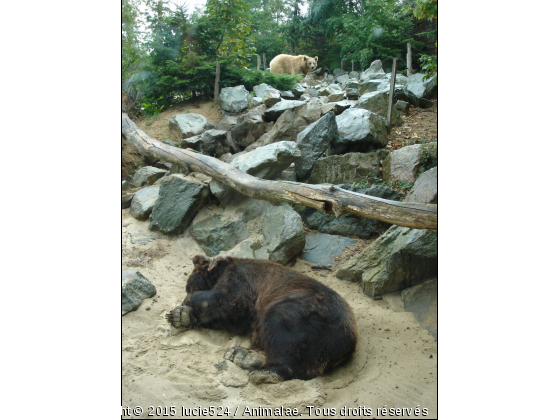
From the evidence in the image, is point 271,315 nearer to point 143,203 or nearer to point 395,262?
point 395,262

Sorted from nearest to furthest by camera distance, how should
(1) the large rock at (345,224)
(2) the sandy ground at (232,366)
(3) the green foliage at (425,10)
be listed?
(2) the sandy ground at (232,366)
(3) the green foliage at (425,10)
(1) the large rock at (345,224)

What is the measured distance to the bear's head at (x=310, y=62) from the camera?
4.25 metres

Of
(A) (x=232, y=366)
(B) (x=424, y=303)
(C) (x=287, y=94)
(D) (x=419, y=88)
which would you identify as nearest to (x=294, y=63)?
(C) (x=287, y=94)

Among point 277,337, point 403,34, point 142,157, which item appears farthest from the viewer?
point 142,157

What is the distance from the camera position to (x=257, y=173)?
548 centimetres

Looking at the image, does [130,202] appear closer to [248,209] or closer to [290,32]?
[248,209]

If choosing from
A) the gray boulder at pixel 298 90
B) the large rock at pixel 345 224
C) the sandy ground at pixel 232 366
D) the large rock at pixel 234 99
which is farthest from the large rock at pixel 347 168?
the sandy ground at pixel 232 366

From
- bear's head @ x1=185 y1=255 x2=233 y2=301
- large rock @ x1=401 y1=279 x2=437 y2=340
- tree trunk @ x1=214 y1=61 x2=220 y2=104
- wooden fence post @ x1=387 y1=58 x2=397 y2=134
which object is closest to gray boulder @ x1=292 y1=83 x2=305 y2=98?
tree trunk @ x1=214 y1=61 x2=220 y2=104

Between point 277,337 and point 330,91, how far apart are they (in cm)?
310

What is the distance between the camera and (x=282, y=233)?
5.13 metres

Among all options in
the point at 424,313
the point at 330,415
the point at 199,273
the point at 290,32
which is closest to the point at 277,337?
the point at 330,415

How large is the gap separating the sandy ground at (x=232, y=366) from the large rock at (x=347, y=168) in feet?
5.22

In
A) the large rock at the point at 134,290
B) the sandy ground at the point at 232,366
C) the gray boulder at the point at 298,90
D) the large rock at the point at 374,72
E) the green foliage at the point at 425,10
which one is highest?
the green foliage at the point at 425,10

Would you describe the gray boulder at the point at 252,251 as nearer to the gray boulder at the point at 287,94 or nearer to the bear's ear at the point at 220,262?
the bear's ear at the point at 220,262
